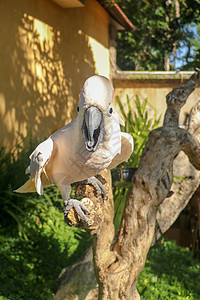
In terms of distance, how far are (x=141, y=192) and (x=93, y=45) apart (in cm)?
505

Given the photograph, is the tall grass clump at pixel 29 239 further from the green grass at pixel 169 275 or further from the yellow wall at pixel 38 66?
the green grass at pixel 169 275

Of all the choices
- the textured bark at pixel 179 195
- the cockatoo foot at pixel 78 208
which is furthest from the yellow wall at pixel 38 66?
the cockatoo foot at pixel 78 208

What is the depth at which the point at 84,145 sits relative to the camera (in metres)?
1.19

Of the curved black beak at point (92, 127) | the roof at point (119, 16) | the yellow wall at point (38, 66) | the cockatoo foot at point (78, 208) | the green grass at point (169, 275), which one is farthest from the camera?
the roof at point (119, 16)

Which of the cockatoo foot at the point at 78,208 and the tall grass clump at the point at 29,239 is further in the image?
the tall grass clump at the point at 29,239

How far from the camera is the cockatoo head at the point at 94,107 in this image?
106 cm

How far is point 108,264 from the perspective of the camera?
246 centimetres

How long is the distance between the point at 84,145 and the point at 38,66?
432 cm

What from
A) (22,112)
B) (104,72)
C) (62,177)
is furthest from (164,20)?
(62,177)

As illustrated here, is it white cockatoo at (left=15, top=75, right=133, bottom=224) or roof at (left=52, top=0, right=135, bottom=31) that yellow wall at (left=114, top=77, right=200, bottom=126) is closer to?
roof at (left=52, top=0, right=135, bottom=31)

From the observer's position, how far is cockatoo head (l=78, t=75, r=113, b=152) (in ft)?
3.48

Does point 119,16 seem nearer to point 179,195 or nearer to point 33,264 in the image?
point 179,195

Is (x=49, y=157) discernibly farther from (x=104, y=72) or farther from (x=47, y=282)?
(x=104, y=72)

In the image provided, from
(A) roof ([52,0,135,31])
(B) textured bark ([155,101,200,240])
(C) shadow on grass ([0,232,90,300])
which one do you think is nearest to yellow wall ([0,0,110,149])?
(A) roof ([52,0,135,31])
